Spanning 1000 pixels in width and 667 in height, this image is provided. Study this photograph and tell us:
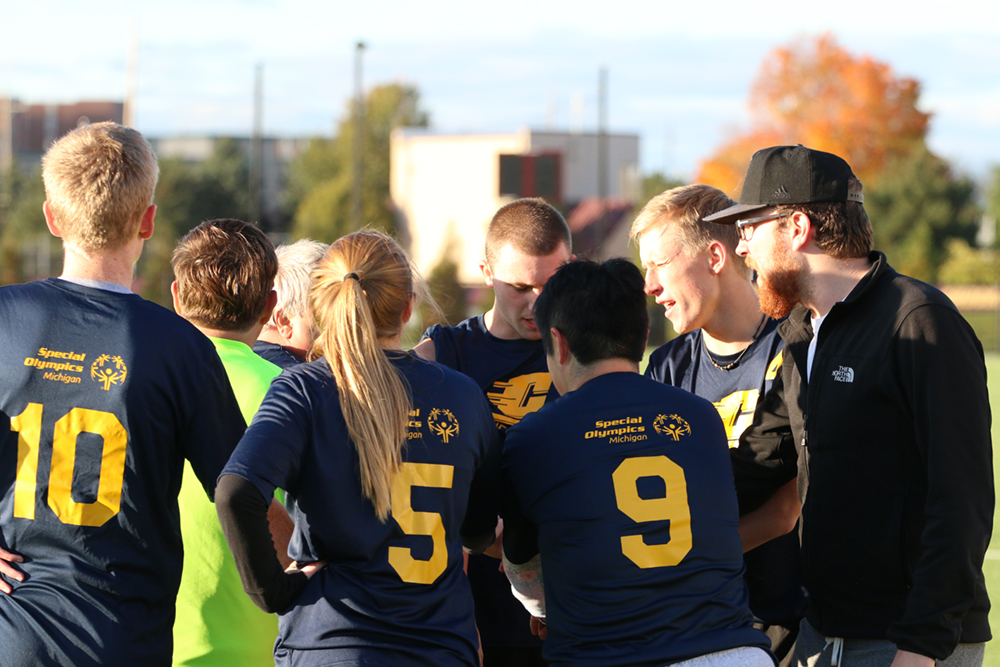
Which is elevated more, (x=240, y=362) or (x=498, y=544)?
(x=240, y=362)

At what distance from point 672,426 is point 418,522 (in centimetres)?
71

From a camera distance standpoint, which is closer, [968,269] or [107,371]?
[107,371]

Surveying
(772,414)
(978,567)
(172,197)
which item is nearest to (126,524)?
(772,414)

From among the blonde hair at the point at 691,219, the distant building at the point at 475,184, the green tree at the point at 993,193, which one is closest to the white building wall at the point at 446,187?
the distant building at the point at 475,184

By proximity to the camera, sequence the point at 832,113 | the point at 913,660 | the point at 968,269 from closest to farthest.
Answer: the point at 913,660 < the point at 968,269 < the point at 832,113

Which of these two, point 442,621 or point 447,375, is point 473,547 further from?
point 447,375

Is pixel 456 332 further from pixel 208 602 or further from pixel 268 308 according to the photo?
pixel 208 602

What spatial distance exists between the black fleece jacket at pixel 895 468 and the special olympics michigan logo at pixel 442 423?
1113 millimetres

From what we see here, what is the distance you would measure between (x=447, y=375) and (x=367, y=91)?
6252 centimetres

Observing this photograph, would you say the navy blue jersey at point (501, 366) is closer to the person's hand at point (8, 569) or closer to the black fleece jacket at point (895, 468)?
the black fleece jacket at point (895, 468)

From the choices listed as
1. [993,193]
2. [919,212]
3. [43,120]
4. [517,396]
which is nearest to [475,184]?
[919,212]

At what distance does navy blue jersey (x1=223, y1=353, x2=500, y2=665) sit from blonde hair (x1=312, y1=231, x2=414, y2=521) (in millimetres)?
38

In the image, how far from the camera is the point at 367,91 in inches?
2467

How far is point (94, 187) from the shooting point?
2.68m
